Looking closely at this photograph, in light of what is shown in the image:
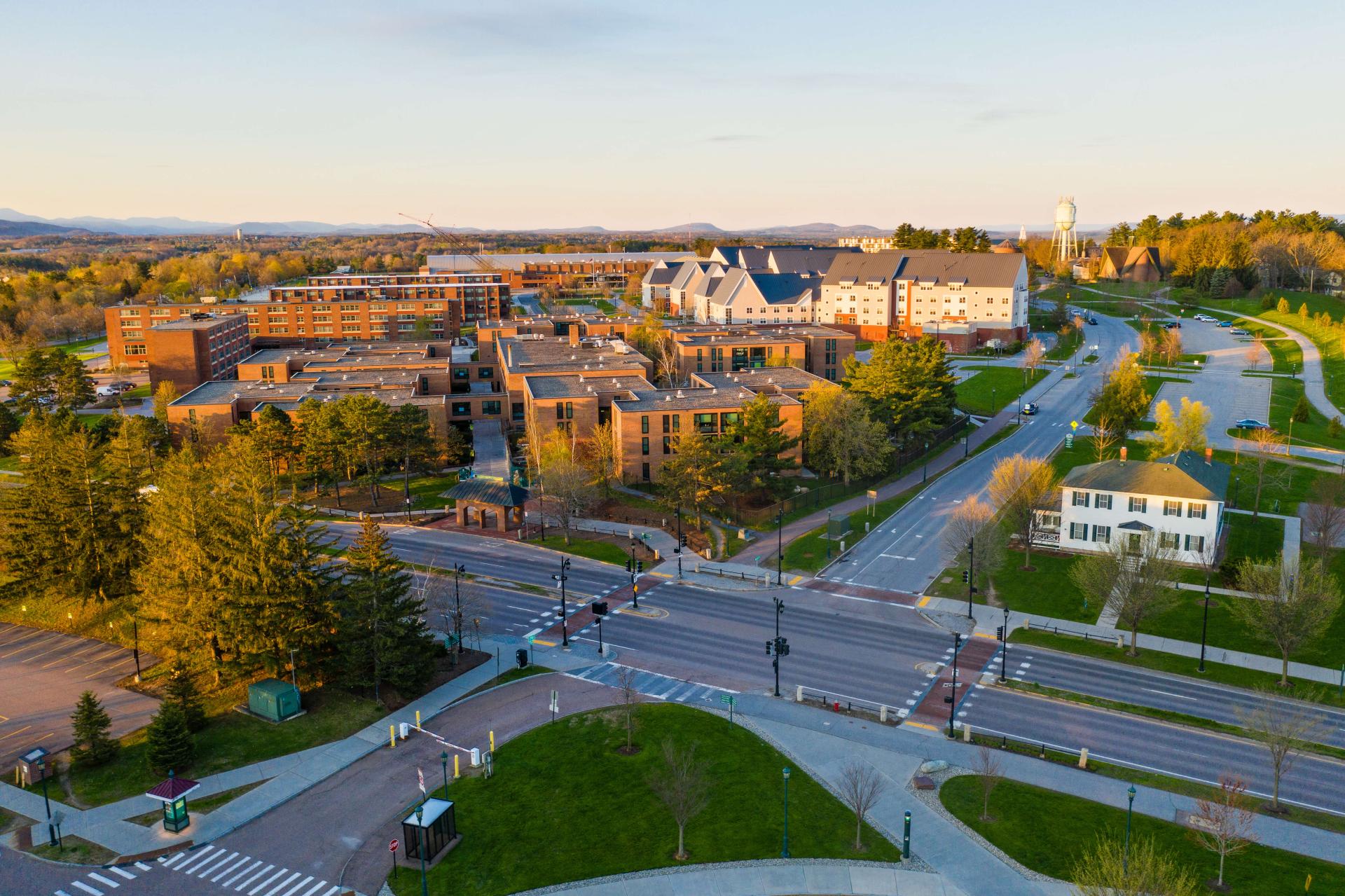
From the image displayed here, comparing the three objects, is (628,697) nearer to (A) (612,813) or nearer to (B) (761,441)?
(A) (612,813)

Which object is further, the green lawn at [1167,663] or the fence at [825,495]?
the fence at [825,495]

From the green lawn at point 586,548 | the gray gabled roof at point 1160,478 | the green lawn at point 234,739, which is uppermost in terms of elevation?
the gray gabled roof at point 1160,478

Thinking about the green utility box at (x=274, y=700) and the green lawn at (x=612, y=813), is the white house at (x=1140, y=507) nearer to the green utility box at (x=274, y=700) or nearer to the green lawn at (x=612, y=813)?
the green lawn at (x=612, y=813)

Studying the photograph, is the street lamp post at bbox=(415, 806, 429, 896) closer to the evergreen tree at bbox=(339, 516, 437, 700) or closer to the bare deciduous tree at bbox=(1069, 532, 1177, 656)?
the evergreen tree at bbox=(339, 516, 437, 700)

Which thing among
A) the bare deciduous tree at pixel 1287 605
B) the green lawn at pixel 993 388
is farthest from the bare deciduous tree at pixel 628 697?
the green lawn at pixel 993 388

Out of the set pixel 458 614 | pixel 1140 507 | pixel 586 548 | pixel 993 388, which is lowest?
pixel 586 548

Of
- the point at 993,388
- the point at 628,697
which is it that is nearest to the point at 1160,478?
the point at 628,697
